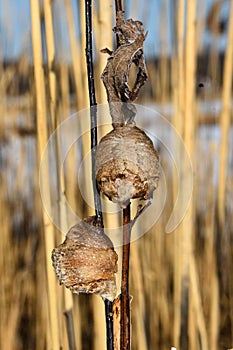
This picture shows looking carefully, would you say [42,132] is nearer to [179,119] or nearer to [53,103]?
[53,103]

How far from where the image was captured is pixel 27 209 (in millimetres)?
1336

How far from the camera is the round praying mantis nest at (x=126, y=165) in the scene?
0.70ft

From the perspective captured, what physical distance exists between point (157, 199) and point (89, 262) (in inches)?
31.0

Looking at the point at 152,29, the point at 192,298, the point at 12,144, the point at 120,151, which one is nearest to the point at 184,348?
the point at 192,298

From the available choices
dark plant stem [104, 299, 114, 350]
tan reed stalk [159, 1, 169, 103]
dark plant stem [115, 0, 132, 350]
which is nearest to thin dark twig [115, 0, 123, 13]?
dark plant stem [115, 0, 132, 350]

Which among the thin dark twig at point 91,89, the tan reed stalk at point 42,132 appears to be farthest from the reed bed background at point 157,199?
the thin dark twig at point 91,89

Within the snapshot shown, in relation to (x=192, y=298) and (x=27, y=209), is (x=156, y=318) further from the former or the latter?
(x=27, y=209)

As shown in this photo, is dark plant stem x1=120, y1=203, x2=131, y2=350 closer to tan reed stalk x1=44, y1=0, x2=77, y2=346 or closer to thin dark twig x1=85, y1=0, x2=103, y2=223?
thin dark twig x1=85, y1=0, x2=103, y2=223

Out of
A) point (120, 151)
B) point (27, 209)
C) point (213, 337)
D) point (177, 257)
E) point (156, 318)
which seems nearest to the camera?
point (120, 151)

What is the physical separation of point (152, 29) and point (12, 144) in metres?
0.61

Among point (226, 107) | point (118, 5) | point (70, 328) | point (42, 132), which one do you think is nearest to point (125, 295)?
point (118, 5)

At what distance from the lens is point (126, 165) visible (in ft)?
0.70

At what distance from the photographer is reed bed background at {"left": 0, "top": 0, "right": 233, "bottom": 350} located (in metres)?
0.60

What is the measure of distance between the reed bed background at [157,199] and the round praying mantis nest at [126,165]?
293 millimetres
